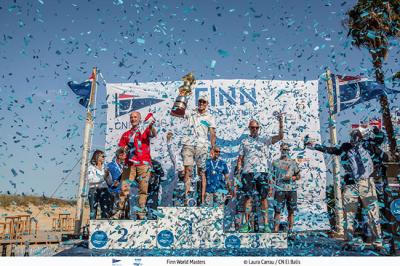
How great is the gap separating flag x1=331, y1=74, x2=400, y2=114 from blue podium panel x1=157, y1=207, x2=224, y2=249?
11.0ft

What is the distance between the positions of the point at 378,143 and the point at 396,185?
25.6 inches

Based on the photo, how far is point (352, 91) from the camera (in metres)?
6.87

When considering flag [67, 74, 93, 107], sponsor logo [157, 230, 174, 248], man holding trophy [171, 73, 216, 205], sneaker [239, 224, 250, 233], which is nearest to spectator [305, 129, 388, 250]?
sneaker [239, 224, 250, 233]

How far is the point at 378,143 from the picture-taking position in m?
4.23

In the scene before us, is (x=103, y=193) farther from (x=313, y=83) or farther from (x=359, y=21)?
(x=359, y=21)

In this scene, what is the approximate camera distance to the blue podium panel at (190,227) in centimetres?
426

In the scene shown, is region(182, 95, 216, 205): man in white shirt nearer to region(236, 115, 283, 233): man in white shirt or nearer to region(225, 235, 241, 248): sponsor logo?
region(236, 115, 283, 233): man in white shirt

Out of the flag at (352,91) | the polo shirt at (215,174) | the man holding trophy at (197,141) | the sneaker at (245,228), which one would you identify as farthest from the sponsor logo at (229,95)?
the sneaker at (245,228)

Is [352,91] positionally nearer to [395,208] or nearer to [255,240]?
[395,208]

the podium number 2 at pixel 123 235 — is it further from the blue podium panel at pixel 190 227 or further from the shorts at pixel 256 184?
the shorts at pixel 256 184

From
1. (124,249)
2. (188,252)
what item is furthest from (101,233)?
(188,252)

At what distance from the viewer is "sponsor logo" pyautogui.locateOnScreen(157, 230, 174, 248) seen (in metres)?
4.30
